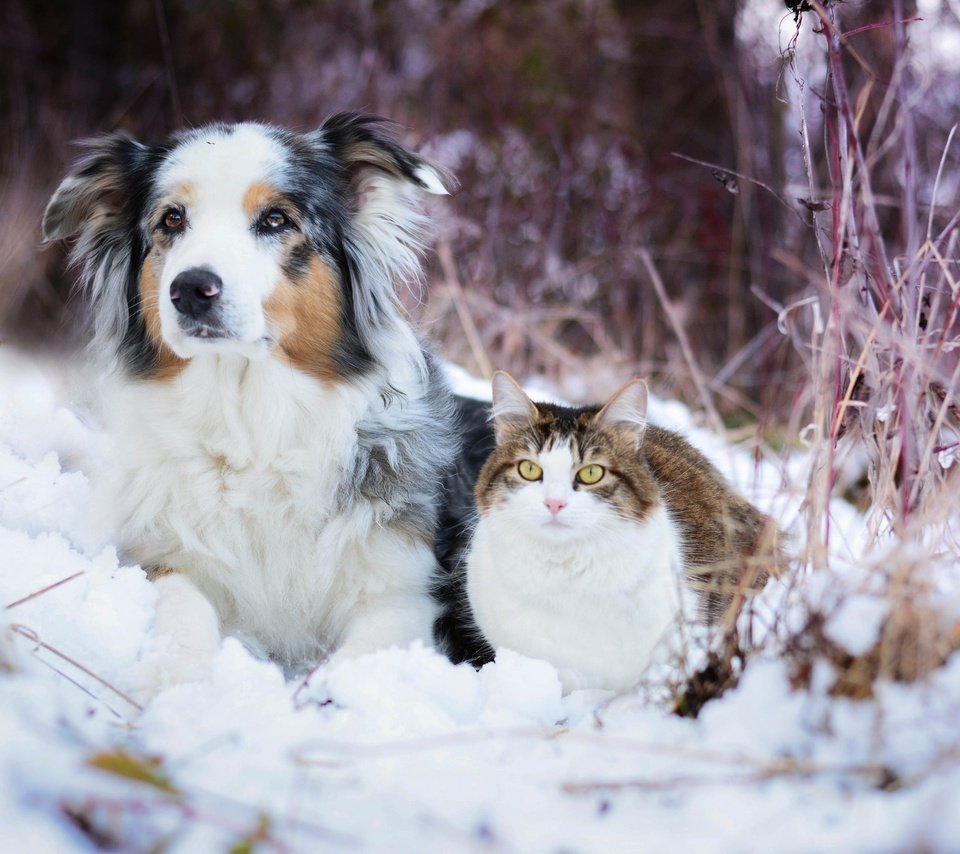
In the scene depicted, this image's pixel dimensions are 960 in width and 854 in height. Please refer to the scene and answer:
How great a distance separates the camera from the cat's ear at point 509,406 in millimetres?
2914

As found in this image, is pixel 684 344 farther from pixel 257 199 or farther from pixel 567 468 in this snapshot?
pixel 257 199

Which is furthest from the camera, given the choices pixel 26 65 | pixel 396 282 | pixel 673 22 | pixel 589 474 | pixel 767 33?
pixel 673 22

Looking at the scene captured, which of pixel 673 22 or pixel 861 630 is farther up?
pixel 673 22

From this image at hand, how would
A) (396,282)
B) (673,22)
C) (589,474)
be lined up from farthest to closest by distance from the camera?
(673,22), (396,282), (589,474)

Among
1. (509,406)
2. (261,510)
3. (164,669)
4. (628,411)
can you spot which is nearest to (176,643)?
(164,669)

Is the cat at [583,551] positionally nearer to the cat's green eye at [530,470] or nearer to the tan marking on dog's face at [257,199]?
the cat's green eye at [530,470]

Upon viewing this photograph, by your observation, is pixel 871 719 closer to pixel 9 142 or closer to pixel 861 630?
pixel 861 630

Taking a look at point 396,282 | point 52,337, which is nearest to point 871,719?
point 396,282

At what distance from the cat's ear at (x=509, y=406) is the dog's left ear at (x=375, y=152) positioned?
0.67m

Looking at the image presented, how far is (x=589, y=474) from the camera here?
2.69m

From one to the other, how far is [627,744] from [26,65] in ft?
27.8

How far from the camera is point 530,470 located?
2727 millimetres

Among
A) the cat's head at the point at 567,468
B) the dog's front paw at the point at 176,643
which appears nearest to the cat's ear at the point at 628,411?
the cat's head at the point at 567,468

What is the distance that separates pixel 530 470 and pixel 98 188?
177cm
